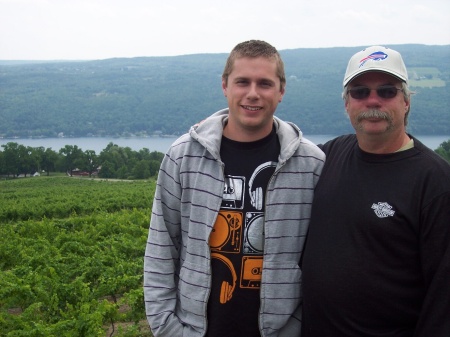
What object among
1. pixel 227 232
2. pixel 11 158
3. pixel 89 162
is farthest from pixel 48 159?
pixel 227 232

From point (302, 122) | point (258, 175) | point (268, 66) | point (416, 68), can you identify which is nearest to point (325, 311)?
point (258, 175)

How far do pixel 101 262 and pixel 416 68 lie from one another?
209331 millimetres

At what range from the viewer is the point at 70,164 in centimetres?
6216

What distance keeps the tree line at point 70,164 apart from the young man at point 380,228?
187ft

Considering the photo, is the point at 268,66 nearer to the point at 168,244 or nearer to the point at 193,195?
the point at 193,195

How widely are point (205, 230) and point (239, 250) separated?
220 millimetres

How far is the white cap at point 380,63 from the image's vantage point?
9.02 ft

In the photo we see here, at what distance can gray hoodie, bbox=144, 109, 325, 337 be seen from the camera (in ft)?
9.66

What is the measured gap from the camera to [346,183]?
111 inches

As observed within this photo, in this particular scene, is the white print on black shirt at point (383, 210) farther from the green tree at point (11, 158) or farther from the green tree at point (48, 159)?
the green tree at point (48, 159)

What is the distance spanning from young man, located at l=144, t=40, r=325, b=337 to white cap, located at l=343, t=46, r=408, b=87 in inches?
17.3

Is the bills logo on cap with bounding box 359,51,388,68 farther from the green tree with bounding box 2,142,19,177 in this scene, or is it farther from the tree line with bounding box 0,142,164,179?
the green tree with bounding box 2,142,19,177

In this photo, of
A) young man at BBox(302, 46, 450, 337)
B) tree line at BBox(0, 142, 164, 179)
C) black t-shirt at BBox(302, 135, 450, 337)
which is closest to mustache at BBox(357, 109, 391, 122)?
young man at BBox(302, 46, 450, 337)

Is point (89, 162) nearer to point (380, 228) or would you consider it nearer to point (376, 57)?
point (376, 57)
